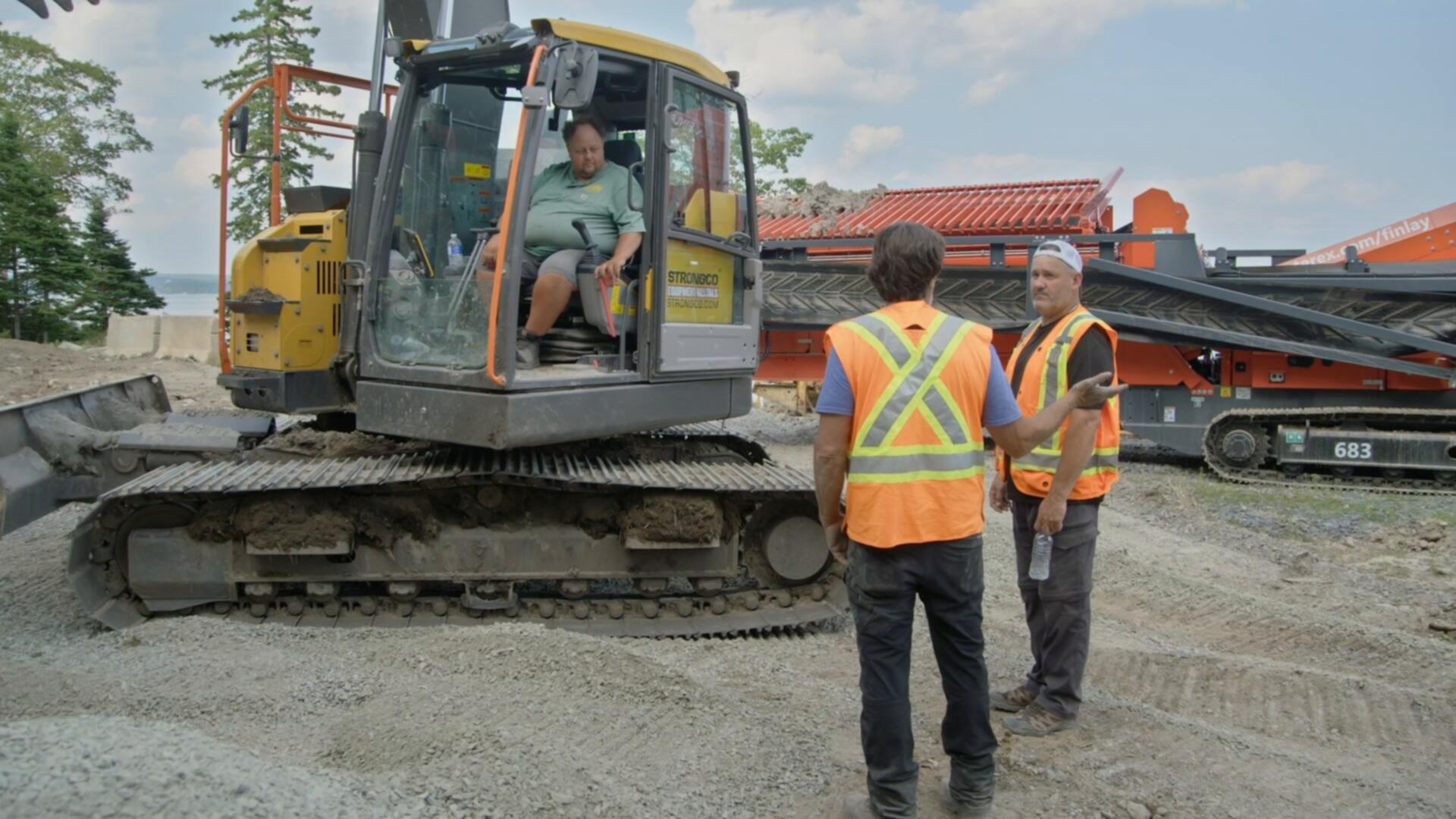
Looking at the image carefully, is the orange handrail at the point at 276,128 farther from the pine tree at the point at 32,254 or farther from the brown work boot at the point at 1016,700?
the pine tree at the point at 32,254

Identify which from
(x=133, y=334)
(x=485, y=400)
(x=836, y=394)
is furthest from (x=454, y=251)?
(x=133, y=334)

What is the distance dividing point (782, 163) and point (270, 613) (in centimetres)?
2567

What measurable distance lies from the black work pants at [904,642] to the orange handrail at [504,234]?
6.19ft

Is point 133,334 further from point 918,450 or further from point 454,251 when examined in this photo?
point 918,450

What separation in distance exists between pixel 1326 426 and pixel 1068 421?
774 centimetres

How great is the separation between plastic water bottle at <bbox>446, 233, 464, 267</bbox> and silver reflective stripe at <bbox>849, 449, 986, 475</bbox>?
2.56 m

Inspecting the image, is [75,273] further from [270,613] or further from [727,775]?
[727,775]

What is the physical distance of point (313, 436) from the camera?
5.26 m

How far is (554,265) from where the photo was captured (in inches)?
181

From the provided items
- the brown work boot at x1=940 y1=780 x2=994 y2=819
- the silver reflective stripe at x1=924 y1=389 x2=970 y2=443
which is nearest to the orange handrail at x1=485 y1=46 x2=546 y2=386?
the silver reflective stripe at x1=924 y1=389 x2=970 y2=443

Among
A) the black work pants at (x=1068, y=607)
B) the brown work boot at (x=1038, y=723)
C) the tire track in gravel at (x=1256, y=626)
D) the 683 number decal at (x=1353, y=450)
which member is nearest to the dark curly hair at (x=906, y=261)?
the black work pants at (x=1068, y=607)

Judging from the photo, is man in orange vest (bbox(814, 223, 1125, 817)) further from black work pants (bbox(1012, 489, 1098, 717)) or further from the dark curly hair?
black work pants (bbox(1012, 489, 1098, 717))

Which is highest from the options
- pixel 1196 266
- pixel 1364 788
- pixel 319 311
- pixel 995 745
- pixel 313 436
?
pixel 1196 266

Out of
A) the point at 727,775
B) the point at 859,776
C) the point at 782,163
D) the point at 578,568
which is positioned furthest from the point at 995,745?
the point at 782,163
